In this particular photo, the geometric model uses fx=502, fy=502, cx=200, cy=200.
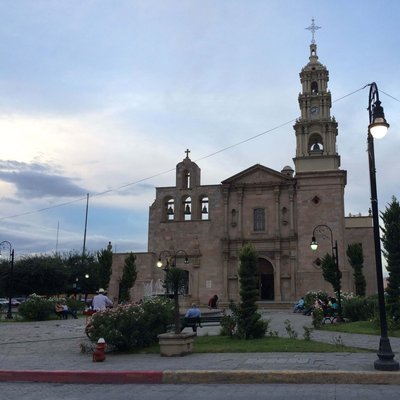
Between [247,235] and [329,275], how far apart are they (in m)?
14.0

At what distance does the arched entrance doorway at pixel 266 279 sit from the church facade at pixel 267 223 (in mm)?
85

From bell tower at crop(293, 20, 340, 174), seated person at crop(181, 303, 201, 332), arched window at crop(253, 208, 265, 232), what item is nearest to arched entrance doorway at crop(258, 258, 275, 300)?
arched window at crop(253, 208, 265, 232)

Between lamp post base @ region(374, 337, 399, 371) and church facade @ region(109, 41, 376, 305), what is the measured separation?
30.0 metres

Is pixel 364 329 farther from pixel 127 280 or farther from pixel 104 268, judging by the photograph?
pixel 104 268

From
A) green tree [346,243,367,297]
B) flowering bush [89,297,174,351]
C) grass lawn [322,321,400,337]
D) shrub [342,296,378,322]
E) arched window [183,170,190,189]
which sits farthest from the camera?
arched window [183,170,190,189]

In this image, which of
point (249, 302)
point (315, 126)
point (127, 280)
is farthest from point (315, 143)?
point (249, 302)

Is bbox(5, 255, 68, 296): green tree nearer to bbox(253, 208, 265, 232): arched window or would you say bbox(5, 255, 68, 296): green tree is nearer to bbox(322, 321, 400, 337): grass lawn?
bbox(253, 208, 265, 232): arched window

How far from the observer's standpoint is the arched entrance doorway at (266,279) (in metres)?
42.1

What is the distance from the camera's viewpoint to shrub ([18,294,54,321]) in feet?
95.6

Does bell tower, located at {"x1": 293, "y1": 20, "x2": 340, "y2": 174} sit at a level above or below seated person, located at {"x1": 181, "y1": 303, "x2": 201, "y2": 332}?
above

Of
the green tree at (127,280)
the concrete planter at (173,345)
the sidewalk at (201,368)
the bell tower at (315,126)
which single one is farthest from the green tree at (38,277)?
the concrete planter at (173,345)

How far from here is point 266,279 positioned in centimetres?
4253

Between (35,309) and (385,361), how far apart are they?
2355cm

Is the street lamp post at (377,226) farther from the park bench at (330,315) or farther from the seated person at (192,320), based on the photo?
the park bench at (330,315)
